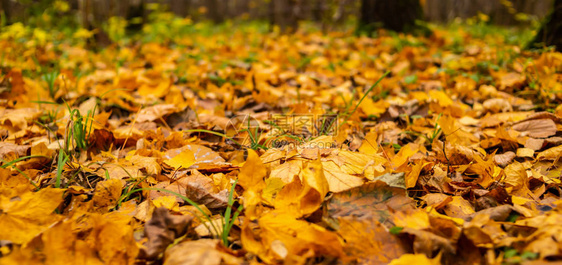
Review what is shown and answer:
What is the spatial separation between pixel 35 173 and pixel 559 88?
2.82 metres

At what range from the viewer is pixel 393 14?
193 inches

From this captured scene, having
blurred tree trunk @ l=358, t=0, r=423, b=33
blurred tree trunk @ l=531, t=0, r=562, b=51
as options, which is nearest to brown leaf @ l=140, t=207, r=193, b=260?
blurred tree trunk @ l=531, t=0, r=562, b=51

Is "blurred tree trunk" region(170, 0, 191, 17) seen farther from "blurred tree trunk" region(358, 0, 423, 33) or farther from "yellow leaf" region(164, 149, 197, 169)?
"yellow leaf" region(164, 149, 197, 169)

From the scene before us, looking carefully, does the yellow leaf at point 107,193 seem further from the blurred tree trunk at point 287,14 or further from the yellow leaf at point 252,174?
the blurred tree trunk at point 287,14

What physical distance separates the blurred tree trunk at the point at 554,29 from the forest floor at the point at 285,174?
0.34 metres

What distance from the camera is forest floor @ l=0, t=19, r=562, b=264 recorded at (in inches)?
35.1

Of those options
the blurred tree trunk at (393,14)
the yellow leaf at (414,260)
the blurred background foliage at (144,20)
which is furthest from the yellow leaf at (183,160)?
the blurred tree trunk at (393,14)

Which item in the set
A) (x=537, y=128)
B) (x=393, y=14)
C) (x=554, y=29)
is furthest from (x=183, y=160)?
(x=393, y=14)

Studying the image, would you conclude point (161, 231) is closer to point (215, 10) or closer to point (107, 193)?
point (107, 193)

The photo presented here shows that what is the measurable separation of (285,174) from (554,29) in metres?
3.09

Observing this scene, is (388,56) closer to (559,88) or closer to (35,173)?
(559,88)

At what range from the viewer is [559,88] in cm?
201

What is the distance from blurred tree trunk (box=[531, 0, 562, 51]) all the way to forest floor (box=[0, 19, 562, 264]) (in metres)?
0.34

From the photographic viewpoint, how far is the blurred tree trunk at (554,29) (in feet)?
9.23
